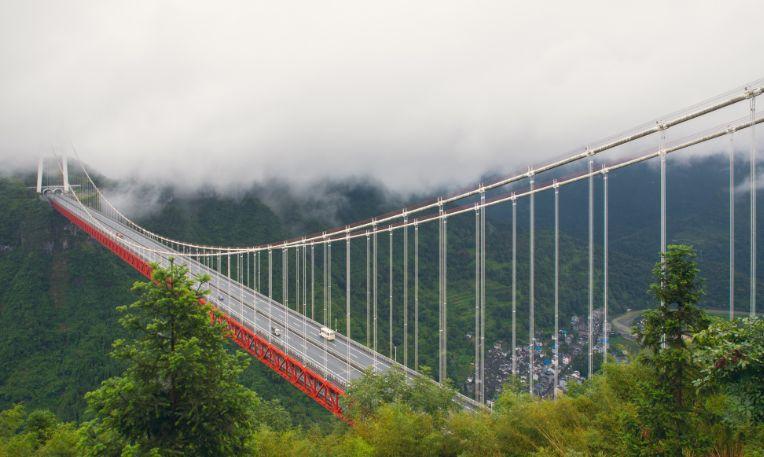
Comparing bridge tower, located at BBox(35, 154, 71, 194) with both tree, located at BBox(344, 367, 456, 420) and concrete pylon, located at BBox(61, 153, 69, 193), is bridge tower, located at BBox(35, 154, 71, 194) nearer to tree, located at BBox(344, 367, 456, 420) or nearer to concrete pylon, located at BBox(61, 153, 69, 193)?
concrete pylon, located at BBox(61, 153, 69, 193)

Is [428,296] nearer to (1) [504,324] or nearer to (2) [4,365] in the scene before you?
(1) [504,324]

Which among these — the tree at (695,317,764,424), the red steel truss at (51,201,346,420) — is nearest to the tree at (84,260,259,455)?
the tree at (695,317,764,424)

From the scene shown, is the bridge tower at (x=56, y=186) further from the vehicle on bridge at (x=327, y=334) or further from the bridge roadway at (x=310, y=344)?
the vehicle on bridge at (x=327, y=334)

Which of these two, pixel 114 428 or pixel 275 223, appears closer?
pixel 114 428

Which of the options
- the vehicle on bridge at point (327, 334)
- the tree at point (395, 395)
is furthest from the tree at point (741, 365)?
the vehicle on bridge at point (327, 334)

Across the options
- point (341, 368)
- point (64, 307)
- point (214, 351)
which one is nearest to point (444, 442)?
point (214, 351)

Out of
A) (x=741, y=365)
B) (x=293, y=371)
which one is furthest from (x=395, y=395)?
(x=741, y=365)

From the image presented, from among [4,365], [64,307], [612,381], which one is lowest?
[4,365]

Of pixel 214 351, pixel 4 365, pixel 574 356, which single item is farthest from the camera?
pixel 4 365
